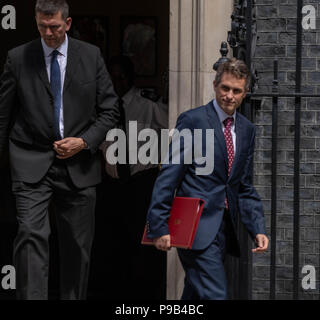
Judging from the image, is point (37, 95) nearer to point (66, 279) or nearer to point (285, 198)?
point (66, 279)

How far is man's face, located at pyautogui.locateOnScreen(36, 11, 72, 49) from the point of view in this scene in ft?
20.4

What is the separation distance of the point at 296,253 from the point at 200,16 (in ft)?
5.78

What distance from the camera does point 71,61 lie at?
6.45m

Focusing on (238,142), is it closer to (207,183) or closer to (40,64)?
(207,183)

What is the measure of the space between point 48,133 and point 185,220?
114cm

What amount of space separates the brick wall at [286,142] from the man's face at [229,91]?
188 cm

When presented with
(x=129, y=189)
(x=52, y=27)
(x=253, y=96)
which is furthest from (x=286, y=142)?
(x=52, y=27)

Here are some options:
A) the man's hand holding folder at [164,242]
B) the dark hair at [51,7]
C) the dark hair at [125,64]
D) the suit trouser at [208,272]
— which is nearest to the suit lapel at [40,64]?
the dark hair at [51,7]

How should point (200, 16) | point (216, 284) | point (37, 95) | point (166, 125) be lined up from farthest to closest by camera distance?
point (166, 125)
point (200, 16)
point (37, 95)
point (216, 284)

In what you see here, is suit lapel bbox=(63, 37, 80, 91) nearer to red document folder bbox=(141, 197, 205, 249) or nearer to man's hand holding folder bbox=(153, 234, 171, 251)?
red document folder bbox=(141, 197, 205, 249)

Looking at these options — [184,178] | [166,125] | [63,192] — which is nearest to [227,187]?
[184,178]

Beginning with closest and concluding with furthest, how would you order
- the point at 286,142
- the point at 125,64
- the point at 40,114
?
the point at 40,114 → the point at 286,142 → the point at 125,64

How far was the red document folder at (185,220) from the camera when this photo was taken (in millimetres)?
5633

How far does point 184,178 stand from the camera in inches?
227
